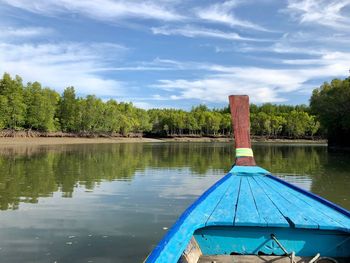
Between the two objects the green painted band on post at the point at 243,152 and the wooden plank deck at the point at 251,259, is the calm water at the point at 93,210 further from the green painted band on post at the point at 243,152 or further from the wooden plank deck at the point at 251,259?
the wooden plank deck at the point at 251,259

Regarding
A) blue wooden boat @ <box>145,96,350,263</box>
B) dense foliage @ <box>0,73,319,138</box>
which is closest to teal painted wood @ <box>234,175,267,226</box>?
blue wooden boat @ <box>145,96,350,263</box>

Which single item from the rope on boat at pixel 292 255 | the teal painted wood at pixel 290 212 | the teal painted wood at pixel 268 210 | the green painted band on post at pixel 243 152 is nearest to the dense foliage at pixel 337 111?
the green painted band on post at pixel 243 152

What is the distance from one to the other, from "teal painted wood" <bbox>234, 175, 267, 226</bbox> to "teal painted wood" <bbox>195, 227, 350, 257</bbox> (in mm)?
73

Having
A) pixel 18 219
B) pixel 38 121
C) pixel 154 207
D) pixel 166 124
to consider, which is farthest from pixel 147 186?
pixel 166 124

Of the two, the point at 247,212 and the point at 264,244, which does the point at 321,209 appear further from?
the point at 264,244

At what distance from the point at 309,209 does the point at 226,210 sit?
3.43ft

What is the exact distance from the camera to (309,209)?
15.5 feet

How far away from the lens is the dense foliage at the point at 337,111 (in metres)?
47.0

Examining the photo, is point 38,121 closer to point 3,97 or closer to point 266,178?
point 3,97

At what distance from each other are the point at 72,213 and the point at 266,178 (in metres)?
4.87

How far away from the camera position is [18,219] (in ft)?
28.8

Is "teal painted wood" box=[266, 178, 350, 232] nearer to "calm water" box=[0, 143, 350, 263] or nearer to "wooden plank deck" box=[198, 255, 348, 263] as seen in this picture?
"wooden plank deck" box=[198, 255, 348, 263]

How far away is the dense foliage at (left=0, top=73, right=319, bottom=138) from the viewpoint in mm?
58912

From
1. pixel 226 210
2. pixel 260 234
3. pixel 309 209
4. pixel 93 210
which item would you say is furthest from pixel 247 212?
pixel 93 210
